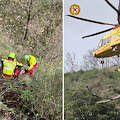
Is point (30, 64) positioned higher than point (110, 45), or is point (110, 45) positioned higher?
point (110, 45)

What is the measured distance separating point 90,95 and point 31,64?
3554 millimetres

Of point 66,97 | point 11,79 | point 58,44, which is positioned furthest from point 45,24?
point 66,97

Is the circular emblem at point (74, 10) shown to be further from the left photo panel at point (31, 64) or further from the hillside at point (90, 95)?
the hillside at point (90, 95)

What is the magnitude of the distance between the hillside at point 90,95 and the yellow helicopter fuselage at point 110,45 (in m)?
2.39

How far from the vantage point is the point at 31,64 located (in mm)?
2309

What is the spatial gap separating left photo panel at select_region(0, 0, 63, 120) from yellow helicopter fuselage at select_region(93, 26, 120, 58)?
0.46 metres

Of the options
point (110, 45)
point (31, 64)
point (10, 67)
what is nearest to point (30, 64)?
point (31, 64)

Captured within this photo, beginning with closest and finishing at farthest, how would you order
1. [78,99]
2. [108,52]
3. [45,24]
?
[108,52] → [45,24] → [78,99]

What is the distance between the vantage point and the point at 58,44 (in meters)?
3.43

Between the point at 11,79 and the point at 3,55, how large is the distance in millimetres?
358

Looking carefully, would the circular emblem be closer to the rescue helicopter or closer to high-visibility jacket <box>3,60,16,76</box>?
the rescue helicopter

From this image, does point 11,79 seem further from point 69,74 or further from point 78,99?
point 69,74

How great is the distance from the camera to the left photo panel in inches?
82.4

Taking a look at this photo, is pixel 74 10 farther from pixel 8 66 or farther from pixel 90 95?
pixel 90 95
